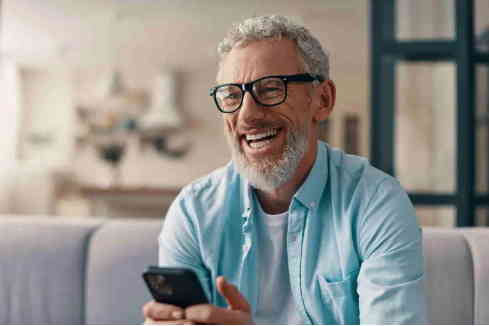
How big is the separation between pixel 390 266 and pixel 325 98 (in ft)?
1.38

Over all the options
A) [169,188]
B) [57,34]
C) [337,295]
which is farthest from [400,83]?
[57,34]

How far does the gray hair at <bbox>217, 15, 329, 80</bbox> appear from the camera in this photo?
117 cm

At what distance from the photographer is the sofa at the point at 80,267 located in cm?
152

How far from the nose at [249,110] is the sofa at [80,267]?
0.57m

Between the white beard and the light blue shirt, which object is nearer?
the light blue shirt

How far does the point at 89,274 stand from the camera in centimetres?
156

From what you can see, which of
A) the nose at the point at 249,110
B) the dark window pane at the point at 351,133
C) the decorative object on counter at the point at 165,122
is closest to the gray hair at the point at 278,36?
the nose at the point at 249,110

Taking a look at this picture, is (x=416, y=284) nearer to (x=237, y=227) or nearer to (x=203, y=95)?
(x=237, y=227)

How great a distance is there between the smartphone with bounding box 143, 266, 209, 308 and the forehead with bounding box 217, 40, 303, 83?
45 cm

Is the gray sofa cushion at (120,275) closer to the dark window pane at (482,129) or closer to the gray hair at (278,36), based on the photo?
the gray hair at (278,36)

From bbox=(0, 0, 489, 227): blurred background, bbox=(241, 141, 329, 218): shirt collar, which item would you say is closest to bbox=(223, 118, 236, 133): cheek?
bbox=(241, 141, 329, 218): shirt collar

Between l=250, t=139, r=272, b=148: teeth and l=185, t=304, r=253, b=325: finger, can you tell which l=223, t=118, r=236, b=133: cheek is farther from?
l=185, t=304, r=253, b=325: finger

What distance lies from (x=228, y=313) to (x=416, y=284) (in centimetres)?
38

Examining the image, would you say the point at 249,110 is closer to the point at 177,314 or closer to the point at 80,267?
the point at 177,314
